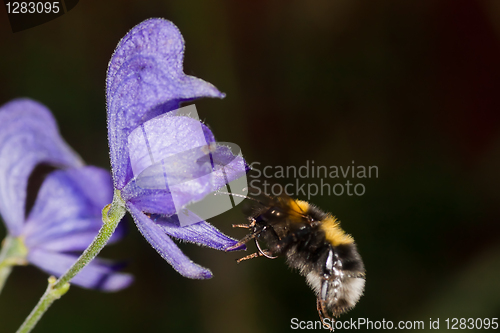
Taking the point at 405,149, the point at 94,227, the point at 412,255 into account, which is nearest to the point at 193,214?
the point at 94,227

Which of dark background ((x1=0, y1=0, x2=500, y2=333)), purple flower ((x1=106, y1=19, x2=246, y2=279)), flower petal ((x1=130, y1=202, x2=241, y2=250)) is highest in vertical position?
purple flower ((x1=106, y1=19, x2=246, y2=279))

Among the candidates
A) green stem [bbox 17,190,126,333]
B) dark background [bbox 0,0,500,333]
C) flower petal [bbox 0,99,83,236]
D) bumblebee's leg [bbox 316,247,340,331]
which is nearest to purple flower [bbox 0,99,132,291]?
flower petal [bbox 0,99,83,236]

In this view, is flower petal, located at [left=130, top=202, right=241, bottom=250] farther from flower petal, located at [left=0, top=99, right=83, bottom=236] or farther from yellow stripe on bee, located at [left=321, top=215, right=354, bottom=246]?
flower petal, located at [left=0, top=99, right=83, bottom=236]

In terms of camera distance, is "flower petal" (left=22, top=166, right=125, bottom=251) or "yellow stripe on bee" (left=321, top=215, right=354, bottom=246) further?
"flower petal" (left=22, top=166, right=125, bottom=251)

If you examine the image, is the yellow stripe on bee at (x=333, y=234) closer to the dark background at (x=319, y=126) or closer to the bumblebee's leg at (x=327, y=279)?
the bumblebee's leg at (x=327, y=279)

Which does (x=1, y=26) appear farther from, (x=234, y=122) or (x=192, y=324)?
(x=192, y=324)

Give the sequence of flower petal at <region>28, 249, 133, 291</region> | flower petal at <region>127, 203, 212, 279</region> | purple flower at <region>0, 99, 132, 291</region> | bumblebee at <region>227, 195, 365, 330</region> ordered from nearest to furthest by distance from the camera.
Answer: flower petal at <region>127, 203, 212, 279</region>, bumblebee at <region>227, 195, 365, 330</region>, flower petal at <region>28, 249, 133, 291</region>, purple flower at <region>0, 99, 132, 291</region>
